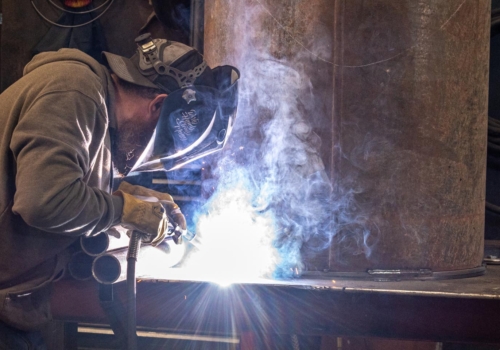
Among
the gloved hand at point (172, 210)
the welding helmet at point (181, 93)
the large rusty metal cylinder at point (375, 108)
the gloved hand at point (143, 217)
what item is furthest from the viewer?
the large rusty metal cylinder at point (375, 108)

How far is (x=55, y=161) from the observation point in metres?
1.52

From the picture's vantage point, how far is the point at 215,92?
2045mm

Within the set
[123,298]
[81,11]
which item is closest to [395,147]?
[123,298]

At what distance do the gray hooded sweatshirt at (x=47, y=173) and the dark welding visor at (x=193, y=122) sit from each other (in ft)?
0.71

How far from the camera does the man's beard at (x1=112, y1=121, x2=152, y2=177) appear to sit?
2018 mm

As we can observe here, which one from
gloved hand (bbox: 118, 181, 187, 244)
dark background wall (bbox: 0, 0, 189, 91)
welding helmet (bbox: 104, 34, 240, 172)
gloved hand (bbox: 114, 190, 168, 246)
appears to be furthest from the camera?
dark background wall (bbox: 0, 0, 189, 91)

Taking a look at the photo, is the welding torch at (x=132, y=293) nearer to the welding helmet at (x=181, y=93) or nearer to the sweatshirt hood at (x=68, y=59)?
the welding helmet at (x=181, y=93)

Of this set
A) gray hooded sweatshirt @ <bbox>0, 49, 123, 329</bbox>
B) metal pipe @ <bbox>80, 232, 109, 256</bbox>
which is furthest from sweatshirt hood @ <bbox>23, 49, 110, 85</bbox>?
metal pipe @ <bbox>80, 232, 109, 256</bbox>

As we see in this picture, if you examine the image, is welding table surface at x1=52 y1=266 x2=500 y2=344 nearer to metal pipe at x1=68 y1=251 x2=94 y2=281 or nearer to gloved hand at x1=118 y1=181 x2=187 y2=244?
metal pipe at x1=68 y1=251 x2=94 y2=281

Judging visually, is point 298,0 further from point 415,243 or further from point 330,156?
point 415,243

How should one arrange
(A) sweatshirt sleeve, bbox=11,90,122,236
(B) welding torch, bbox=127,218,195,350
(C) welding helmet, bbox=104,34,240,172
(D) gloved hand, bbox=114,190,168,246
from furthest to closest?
(C) welding helmet, bbox=104,34,240,172 → (D) gloved hand, bbox=114,190,168,246 → (B) welding torch, bbox=127,218,195,350 → (A) sweatshirt sleeve, bbox=11,90,122,236

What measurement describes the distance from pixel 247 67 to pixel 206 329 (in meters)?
1.27

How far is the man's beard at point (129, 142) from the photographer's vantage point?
6.62ft

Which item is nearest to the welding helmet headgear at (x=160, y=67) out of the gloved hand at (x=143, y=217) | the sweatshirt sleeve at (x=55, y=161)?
the sweatshirt sleeve at (x=55, y=161)
